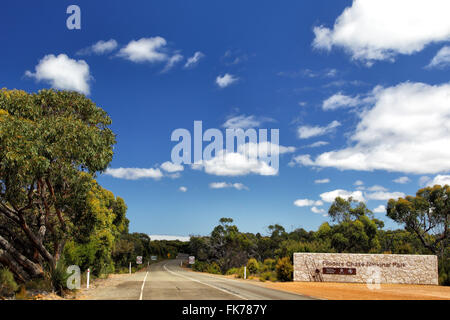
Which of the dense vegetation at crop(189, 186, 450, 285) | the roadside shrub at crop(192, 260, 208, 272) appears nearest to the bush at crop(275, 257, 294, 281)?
the dense vegetation at crop(189, 186, 450, 285)

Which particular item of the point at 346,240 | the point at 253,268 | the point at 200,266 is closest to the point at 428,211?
the point at 346,240

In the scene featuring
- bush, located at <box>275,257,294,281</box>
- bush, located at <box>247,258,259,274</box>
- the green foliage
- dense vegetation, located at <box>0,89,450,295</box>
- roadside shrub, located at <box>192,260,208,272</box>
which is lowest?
roadside shrub, located at <box>192,260,208,272</box>

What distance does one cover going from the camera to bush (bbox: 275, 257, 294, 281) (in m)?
29.0

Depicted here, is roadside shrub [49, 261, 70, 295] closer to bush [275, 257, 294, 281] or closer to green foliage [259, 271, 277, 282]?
bush [275, 257, 294, 281]

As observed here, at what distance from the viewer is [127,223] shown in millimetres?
62938

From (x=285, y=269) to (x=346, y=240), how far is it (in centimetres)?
2865

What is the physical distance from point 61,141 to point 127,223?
48.7 metres

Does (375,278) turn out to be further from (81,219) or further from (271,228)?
(271,228)

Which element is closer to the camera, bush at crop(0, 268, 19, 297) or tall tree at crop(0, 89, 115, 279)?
tall tree at crop(0, 89, 115, 279)

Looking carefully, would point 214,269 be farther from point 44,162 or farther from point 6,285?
point 44,162

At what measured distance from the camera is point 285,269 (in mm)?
29203

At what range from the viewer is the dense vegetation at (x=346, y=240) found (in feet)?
108
